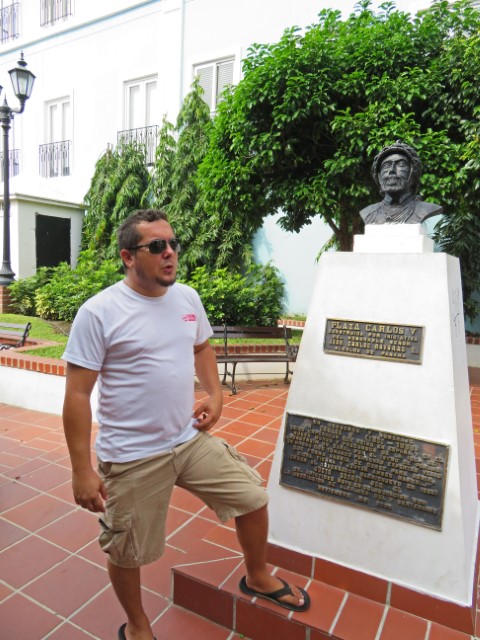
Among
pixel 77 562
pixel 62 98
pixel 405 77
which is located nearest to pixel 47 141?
pixel 62 98

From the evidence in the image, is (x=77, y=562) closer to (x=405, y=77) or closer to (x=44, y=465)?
(x=44, y=465)

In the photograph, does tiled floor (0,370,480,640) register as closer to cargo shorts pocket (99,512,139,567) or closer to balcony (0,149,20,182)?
cargo shorts pocket (99,512,139,567)

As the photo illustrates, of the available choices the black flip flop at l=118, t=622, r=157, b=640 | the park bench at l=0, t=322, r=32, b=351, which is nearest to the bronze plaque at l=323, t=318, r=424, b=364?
the black flip flop at l=118, t=622, r=157, b=640

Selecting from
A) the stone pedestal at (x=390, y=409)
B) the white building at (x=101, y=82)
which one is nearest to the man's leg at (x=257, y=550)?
the stone pedestal at (x=390, y=409)

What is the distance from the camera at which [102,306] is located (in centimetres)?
184

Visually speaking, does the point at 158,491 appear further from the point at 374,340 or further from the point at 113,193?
the point at 113,193

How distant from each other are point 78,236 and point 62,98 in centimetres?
416

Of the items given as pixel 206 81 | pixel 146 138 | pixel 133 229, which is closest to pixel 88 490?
pixel 133 229

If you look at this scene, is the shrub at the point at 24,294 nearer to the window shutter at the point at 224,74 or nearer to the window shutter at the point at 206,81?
the window shutter at the point at 206,81

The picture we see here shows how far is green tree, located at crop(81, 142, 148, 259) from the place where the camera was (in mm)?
11766

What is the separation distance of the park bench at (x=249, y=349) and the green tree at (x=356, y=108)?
1.88 metres

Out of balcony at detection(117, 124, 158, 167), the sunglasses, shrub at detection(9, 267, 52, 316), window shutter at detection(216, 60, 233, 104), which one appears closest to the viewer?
the sunglasses

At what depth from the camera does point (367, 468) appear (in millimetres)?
2328

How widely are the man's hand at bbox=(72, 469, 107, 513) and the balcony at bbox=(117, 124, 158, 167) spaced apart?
1111 cm
